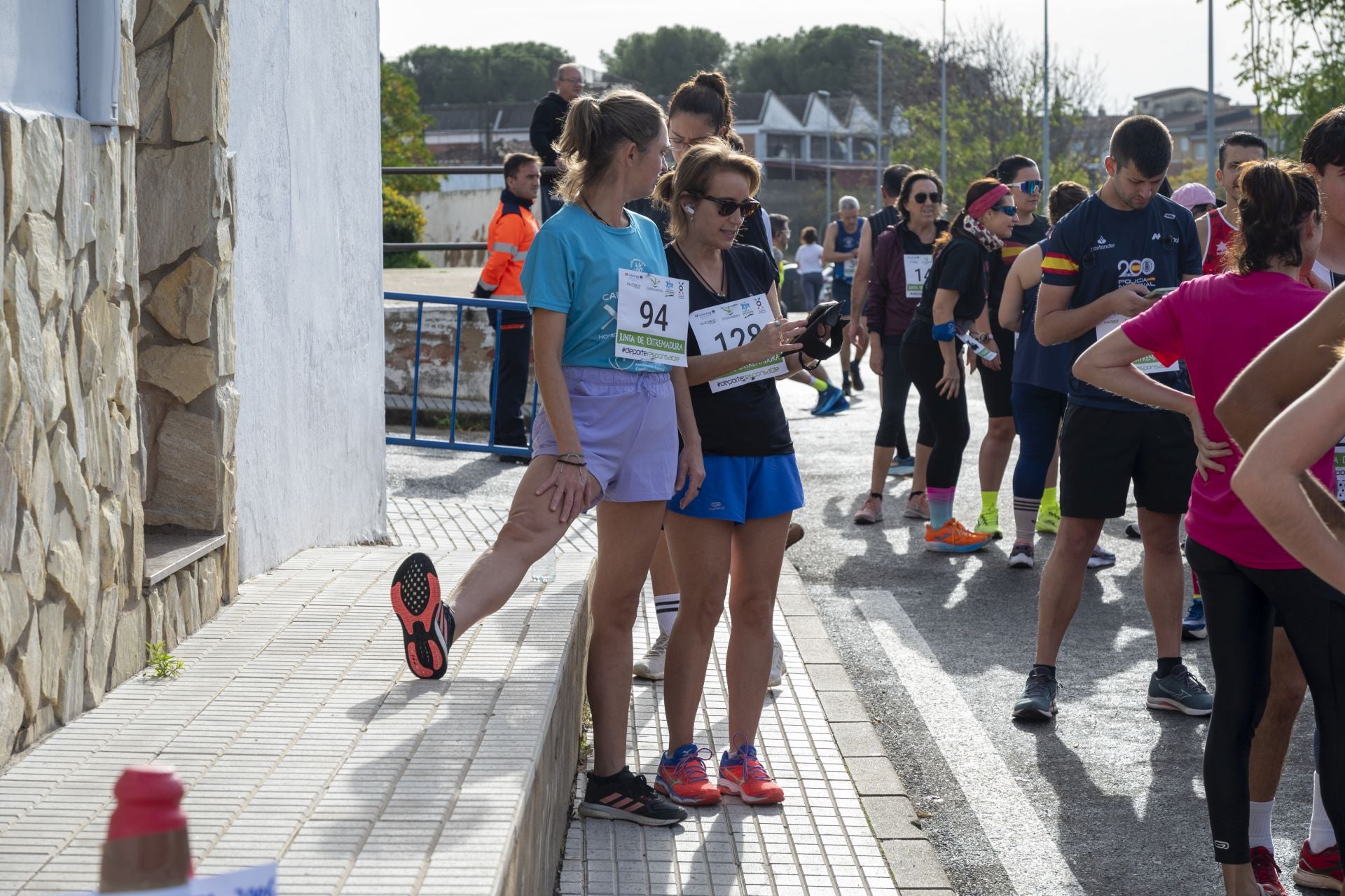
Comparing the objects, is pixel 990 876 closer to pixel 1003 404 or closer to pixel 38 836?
pixel 38 836

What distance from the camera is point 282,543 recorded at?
6.02m

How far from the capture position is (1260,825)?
3.92m

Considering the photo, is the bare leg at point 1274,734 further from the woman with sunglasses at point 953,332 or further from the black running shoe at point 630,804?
the woman with sunglasses at point 953,332

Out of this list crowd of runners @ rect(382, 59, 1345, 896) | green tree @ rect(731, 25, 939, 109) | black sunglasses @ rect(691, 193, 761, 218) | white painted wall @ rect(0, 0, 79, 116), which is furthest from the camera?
green tree @ rect(731, 25, 939, 109)

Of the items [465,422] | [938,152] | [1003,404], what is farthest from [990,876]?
[938,152]

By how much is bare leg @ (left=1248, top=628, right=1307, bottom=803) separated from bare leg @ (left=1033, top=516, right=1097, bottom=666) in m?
1.45

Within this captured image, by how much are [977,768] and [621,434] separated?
72.7 inches

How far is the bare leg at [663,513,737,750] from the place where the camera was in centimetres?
436

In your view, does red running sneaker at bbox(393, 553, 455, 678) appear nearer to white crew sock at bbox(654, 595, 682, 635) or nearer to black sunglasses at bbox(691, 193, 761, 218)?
black sunglasses at bbox(691, 193, 761, 218)

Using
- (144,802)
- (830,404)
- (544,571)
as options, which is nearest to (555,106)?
(830,404)

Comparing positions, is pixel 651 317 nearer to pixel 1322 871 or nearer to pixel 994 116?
pixel 1322 871

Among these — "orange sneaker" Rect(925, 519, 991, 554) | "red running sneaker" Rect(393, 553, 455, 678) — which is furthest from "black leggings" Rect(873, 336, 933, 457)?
"red running sneaker" Rect(393, 553, 455, 678)

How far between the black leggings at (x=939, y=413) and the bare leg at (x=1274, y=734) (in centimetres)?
476

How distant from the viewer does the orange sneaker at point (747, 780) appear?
4.42m
